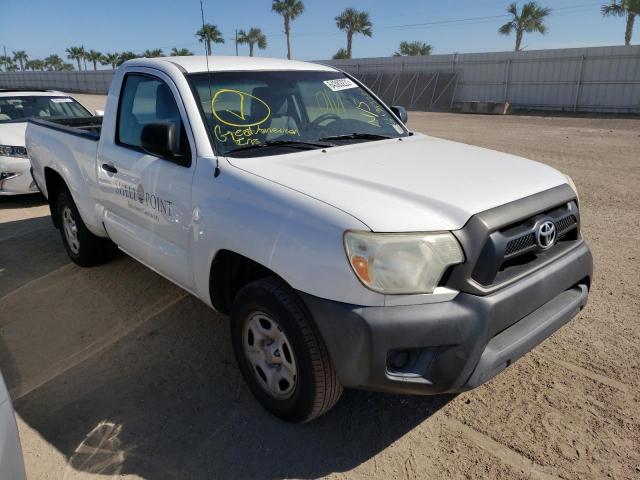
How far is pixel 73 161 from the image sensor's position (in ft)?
14.5

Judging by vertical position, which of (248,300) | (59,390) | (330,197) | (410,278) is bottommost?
(59,390)

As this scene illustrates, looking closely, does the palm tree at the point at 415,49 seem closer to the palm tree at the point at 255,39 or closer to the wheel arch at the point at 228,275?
the palm tree at the point at 255,39

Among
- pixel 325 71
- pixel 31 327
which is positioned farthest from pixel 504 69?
pixel 31 327

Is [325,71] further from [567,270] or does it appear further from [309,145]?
[567,270]

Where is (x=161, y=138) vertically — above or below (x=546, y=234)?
above

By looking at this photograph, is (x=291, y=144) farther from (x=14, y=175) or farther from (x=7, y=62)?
(x=7, y=62)

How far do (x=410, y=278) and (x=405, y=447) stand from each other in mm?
964

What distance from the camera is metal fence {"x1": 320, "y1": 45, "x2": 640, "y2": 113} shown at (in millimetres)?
23078

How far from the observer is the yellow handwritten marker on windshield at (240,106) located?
3.13m

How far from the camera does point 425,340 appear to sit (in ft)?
7.00

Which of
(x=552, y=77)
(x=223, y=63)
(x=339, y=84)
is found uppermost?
(x=552, y=77)

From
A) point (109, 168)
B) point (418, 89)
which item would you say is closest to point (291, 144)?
point (109, 168)

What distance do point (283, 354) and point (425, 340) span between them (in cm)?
77

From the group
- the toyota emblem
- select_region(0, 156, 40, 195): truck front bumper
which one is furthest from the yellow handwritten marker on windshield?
select_region(0, 156, 40, 195): truck front bumper
